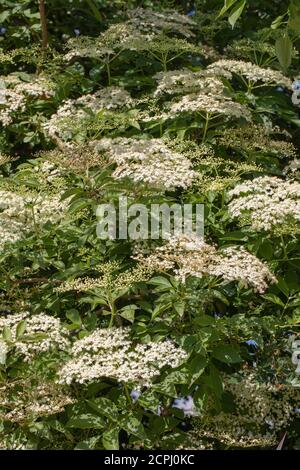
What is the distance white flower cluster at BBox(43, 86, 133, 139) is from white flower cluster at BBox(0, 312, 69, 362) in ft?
4.21

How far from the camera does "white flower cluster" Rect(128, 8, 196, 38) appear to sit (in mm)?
5461

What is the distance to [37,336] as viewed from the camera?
3596mm

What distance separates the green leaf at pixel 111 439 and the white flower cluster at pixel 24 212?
38.1 inches

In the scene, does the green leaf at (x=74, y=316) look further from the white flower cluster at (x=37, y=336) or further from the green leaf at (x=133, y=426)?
the green leaf at (x=133, y=426)

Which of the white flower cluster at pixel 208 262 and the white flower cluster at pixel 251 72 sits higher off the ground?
the white flower cluster at pixel 251 72

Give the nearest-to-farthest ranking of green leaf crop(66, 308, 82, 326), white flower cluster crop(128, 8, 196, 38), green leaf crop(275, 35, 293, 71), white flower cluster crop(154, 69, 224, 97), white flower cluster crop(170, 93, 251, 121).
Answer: green leaf crop(275, 35, 293, 71) → green leaf crop(66, 308, 82, 326) → white flower cluster crop(170, 93, 251, 121) → white flower cluster crop(154, 69, 224, 97) → white flower cluster crop(128, 8, 196, 38)

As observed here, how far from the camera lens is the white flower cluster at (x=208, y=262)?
360 centimetres

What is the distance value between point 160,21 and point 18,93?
39.4 inches

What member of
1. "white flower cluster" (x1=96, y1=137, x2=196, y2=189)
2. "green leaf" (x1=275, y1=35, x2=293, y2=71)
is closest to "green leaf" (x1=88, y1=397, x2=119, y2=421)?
"white flower cluster" (x1=96, y1=137, x2=196, y2=189)

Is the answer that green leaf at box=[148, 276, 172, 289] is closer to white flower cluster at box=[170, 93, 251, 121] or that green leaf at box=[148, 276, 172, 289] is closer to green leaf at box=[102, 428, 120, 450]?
green leaf at box=[102, 428, 120, 450]

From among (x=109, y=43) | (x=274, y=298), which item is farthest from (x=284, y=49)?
(x=109, y=43)

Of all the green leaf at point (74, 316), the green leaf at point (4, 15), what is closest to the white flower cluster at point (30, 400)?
the green leaf at point (74, 316)
